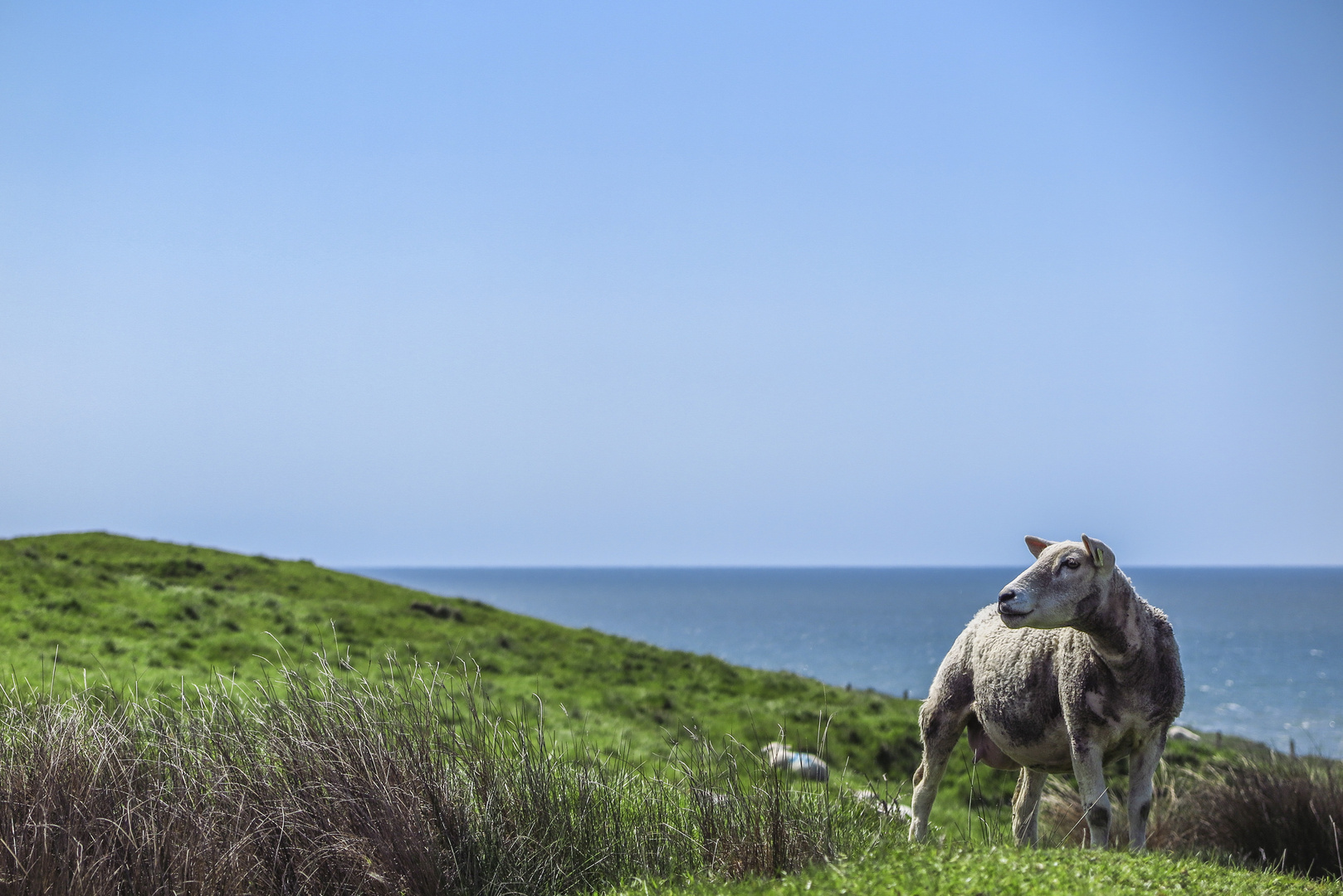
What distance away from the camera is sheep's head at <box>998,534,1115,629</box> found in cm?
625

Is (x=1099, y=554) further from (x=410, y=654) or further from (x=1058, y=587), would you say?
(x=410, y=654)

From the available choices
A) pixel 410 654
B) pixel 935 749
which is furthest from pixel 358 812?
pixel 410 654

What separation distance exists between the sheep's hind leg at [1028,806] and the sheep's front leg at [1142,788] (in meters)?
1.02

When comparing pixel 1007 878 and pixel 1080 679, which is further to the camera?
pixel 1080 679

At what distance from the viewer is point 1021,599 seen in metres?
6.26

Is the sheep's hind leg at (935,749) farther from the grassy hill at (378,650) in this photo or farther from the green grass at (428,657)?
the grassy hill at (378,650)

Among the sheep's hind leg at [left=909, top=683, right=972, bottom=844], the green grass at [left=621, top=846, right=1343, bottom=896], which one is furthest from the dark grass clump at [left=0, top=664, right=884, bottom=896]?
the green grass at [left=621, top=846, right=1343, bottom=896]

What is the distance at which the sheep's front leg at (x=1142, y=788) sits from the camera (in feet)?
22.0

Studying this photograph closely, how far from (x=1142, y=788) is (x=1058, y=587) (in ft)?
5.41

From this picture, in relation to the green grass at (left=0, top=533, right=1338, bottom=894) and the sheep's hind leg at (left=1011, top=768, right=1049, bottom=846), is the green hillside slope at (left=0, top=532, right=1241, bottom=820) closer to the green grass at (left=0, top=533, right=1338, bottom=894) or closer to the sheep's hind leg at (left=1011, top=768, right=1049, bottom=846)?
the green grass at (left=0, top=533, right=1338, bottom=894)

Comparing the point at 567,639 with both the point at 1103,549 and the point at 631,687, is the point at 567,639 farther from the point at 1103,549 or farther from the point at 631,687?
the point at 1103,549

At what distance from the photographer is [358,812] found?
23.0 ft

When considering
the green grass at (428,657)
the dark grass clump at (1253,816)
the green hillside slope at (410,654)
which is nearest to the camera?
the dark grass clump at (1253,816)

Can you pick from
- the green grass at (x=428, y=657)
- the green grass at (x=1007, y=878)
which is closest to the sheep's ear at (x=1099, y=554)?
the green grass at (x=1007, y=878)
